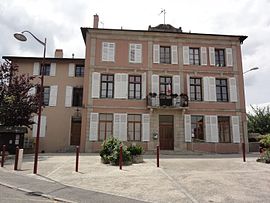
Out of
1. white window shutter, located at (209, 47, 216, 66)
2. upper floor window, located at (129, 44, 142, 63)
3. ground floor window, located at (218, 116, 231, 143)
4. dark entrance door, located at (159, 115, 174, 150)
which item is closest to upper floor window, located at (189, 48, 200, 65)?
white window shutter, located at (209, 47, 216, 66)

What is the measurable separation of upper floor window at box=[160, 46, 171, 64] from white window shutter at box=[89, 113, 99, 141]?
669 centimetres

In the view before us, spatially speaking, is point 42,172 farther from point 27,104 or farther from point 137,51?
point 137,51

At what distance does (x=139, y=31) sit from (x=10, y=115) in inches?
434

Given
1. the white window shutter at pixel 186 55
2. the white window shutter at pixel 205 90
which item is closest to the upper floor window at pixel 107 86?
the white window shutter at pixel 186 55

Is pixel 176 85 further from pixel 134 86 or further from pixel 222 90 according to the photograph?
pixel 222 90

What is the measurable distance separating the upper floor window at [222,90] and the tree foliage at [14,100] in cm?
1329

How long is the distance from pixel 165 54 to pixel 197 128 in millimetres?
6215

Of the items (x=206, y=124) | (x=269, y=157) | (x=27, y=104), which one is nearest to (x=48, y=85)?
(x=27, y=104)

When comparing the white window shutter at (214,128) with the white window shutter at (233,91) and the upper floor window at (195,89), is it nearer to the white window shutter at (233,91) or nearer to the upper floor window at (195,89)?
the upper floor window at (195,89)

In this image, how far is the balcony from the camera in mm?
19453

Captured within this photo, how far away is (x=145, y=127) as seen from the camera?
63.6 ft

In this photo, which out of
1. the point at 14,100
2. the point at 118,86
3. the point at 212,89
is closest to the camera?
the point at 14,100

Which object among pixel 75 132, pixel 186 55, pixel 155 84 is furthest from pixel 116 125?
pixel 186 55

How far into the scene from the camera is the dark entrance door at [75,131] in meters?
21.3
